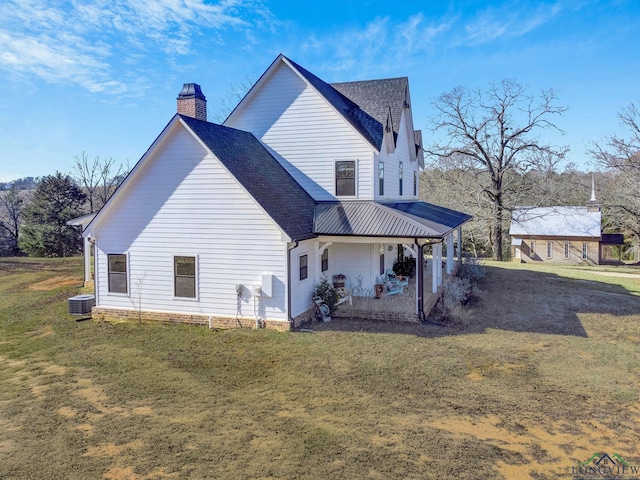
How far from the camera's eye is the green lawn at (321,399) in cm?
620

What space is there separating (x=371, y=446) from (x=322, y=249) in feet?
28.7

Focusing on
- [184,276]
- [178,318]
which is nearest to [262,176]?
[184,276]

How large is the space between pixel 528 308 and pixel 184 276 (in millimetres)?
12183

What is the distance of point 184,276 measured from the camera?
13.8 m

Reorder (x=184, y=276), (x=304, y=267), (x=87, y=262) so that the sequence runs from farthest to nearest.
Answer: (x=87, y=262)
(x=304, y=267)
(x=184, y=276)

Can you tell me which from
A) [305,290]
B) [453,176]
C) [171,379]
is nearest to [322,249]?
[305,290]

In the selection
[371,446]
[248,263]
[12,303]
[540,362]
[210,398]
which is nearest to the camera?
[371,446]

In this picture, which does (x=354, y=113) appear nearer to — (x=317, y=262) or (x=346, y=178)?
(x=346, y=178)

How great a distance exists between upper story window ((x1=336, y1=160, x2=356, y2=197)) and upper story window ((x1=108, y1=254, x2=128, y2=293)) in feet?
26.0

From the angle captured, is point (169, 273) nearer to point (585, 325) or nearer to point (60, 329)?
point (60, 329)

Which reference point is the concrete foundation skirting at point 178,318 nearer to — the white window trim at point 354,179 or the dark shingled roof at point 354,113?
the white window trim at point 354,179

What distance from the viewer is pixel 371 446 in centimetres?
656

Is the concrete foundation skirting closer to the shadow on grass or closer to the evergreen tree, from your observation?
the shadow on grass

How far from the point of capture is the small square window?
1390cm
